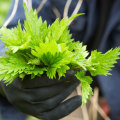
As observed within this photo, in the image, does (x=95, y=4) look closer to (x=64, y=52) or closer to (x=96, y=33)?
(x=96, y=33)

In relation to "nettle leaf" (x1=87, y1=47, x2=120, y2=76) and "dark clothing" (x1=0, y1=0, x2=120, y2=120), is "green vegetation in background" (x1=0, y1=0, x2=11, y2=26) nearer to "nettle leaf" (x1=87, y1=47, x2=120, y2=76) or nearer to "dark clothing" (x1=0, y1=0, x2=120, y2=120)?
"dark clothing" (x1=0, y1=0, x2=120, y2=120)

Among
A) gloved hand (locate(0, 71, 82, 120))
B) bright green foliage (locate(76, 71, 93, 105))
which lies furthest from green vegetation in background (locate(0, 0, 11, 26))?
bright green foliage (locate(76, 71, 93, 105))

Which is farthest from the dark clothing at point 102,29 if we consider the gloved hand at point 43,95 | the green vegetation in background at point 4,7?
the green vegetation in background at point 4,7

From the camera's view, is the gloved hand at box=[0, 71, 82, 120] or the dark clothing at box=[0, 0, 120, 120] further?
the dark clothing at box=[0, 0, 120, 120]

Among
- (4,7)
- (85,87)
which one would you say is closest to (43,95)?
(85,87)

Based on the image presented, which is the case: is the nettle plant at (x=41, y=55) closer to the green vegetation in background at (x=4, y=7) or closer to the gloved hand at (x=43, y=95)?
the gloved hand at (x=43, y=95)

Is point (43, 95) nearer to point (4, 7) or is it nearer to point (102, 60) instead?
point (102, 60)

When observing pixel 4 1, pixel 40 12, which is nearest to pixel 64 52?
pixel 40 12
